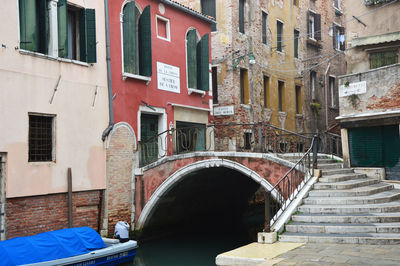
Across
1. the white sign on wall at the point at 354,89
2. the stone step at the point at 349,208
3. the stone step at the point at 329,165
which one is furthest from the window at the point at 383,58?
the stone step at the point at 349,208

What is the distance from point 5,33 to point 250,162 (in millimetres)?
5829

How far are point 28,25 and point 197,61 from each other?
5.97 metres

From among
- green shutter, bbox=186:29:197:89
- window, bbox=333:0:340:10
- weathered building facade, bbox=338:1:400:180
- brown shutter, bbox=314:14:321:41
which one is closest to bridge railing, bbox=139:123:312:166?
weathered building facade, bbox=338:1:400:180

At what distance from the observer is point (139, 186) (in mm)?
12508

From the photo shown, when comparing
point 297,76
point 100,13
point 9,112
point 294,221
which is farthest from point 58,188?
point 297,76

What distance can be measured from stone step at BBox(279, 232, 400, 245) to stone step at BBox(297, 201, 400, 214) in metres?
0.93

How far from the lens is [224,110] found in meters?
16.4

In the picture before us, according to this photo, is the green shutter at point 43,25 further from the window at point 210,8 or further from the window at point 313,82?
the window at point 313,82

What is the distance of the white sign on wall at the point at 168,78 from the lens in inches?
515

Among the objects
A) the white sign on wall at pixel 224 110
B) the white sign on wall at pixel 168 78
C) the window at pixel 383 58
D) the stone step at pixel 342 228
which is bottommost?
the stone step at pixel 342 228

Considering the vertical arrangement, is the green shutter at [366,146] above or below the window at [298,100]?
below

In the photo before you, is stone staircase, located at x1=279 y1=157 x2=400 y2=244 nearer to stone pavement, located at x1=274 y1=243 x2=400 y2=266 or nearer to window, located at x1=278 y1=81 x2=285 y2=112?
stone pavement, located at x1=274 y1=243 x2=400 y2=266

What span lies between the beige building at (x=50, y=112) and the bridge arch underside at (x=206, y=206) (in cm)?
243

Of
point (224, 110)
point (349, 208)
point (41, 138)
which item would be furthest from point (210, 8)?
point (349, 208)
